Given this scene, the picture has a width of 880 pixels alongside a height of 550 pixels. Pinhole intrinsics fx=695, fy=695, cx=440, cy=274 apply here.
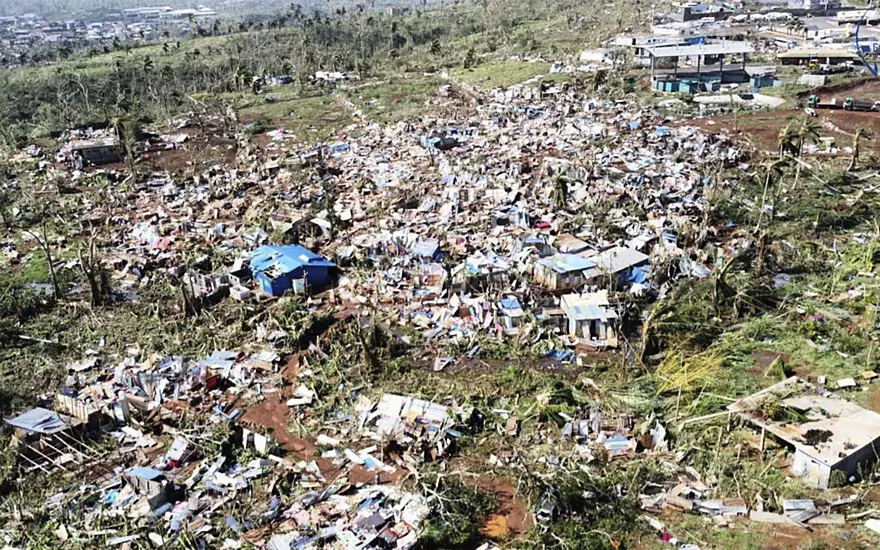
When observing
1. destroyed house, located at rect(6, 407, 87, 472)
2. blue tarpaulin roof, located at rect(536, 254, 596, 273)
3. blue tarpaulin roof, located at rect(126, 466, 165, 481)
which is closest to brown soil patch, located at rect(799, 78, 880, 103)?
blue tarpaulin roof, located at rect(536, 254, 596, 273)

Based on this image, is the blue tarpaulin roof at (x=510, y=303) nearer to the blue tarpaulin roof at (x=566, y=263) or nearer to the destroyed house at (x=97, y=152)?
the blue tarpaulin roof at (x=566, y=263)

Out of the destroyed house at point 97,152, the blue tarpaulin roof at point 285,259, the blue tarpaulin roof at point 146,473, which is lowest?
the blue tarpaulin roof at point 146,473

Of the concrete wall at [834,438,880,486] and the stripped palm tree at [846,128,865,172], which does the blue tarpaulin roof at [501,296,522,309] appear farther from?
the stripped palm tree at [846,128,865,172]

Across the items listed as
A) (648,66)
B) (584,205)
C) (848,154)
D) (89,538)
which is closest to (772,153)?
(848,154)

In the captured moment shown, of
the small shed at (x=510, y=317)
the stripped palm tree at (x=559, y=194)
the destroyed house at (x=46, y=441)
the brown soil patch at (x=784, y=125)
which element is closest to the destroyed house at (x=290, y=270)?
the small shed at (x=510, y=317)

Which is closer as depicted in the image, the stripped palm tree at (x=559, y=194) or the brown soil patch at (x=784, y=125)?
the stripped palm tree at (x=559, y=194)

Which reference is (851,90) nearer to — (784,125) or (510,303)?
(784,125)

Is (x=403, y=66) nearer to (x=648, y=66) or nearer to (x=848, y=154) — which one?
(x=648, y=66)
